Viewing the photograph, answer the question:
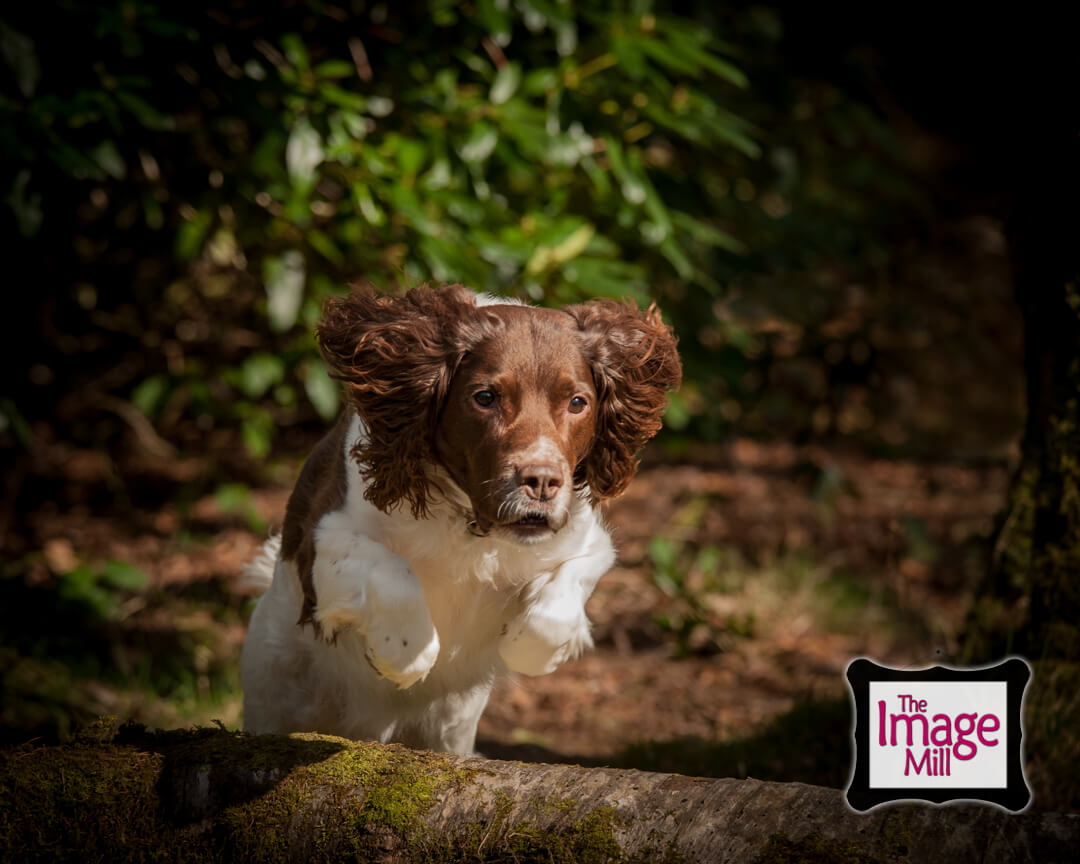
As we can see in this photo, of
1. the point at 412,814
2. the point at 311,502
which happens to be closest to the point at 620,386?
the point at 311,502

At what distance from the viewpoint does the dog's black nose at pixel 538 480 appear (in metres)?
2.51

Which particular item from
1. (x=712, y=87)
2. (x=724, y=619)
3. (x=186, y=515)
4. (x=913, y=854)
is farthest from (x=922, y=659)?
(x=186, y=515)

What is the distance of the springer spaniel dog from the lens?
8.78 ft

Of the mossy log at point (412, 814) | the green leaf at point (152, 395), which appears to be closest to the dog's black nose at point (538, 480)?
the mossy log at point (412, 814)

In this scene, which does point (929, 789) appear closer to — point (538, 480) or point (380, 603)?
point (538, 480)

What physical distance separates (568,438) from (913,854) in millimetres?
1235

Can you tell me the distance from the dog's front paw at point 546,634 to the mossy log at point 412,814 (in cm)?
45

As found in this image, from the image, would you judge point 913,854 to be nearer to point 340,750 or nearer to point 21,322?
point 340,750

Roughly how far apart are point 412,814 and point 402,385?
104 cm

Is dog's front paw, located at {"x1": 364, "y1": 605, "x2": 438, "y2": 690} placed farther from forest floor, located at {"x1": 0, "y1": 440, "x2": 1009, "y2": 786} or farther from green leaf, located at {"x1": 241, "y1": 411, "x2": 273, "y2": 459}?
green leaf, located at {"x1": 241, "y1": 411, "x2": 273, "y2": 459}

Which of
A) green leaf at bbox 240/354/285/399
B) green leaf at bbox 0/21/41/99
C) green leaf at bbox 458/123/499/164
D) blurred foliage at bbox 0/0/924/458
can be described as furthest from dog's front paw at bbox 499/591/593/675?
green leaf at bbox 240/354/285/399

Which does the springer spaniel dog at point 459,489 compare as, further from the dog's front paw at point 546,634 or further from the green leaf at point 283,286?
the green leaf at point 283,286

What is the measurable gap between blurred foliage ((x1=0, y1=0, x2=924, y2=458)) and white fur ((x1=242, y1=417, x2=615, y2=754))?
1276 millimetres

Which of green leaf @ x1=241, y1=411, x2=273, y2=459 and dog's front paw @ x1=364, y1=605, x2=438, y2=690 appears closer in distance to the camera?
dog's front paw @ x1=364, y1=605, x2=438, y2=690
